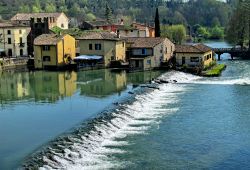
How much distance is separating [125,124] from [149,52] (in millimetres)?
23187

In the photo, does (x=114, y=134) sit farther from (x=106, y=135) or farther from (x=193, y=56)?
(x=193, y=56)

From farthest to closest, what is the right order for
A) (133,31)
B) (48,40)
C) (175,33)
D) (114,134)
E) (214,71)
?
(175,33) < (133,31) < (48,40) < (214,71) < (114,134)

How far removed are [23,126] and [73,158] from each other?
20.9 feet

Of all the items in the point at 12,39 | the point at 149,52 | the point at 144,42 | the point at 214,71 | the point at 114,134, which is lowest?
the point at 114,134

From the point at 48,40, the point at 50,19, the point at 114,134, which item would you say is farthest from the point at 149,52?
the point at 114,134

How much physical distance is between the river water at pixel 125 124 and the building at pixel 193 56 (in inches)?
212

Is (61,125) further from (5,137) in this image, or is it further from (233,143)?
(233,143)

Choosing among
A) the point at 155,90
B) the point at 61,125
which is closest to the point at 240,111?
the point at 155,90

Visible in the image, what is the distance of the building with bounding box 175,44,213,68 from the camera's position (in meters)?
42.3

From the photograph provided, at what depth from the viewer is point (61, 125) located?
22688 mm

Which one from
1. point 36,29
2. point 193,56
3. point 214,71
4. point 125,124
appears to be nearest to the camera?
point 125,124

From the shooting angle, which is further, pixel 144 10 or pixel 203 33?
pixel 144 10

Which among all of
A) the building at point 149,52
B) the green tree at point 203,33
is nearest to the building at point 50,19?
the building at point 149,52

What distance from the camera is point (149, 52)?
44969mm
